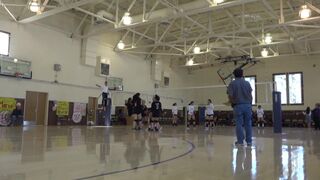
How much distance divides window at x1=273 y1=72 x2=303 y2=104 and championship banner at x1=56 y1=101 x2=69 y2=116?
1551cm

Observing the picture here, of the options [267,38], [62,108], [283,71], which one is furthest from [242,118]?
[283,71]

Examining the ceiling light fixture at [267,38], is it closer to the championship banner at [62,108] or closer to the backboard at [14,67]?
the championship banner at [62,108]

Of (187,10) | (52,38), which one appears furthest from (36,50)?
(187,10)

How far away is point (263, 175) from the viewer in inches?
127

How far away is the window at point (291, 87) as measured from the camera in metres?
25.7

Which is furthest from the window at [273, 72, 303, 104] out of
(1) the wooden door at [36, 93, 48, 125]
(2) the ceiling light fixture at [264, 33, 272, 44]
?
(1) the wooden door at [36, 93, 48, 125]

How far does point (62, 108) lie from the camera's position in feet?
64.2

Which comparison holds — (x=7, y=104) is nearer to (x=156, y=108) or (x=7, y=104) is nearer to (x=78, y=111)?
(x=78, y=111)

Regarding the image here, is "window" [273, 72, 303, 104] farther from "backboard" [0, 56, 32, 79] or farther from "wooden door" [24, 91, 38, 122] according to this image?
"backboard" [0, 56, 32, 79]

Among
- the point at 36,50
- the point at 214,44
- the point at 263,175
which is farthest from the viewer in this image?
the point at 214,44

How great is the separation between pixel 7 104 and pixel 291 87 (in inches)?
791

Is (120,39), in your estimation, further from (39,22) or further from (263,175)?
(263,175)

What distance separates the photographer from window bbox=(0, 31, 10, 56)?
54.8 feet

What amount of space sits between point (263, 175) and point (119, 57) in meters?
20.9
